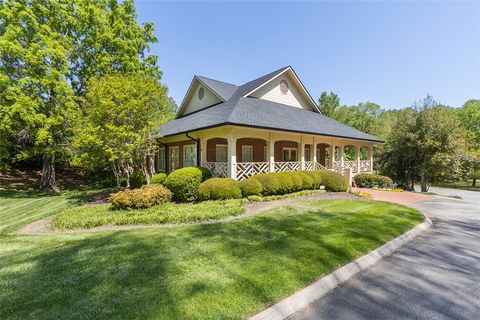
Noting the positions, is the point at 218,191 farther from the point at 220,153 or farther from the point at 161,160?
the point at 161,160

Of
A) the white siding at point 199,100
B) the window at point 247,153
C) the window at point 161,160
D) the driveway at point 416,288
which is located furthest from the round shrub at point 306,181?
the window at point 161,160

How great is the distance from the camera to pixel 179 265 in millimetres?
4328

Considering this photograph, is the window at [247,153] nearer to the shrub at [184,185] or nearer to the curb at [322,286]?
the shrub at [184,185]

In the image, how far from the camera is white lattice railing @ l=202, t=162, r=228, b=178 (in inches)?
506

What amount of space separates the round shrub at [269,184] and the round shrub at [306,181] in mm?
1893

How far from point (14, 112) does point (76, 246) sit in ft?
46.9

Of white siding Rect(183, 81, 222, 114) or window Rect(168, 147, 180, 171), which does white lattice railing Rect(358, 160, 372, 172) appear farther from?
window Rect(168, 147, 180, 171)

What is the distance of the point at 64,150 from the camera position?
17688 millimetres

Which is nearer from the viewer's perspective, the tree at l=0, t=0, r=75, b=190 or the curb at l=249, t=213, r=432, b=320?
the curb at l=249, t=213, r=432, b=320

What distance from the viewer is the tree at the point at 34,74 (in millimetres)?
15047

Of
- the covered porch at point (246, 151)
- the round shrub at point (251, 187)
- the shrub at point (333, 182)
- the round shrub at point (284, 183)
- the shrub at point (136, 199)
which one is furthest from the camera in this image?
the shrub at point (333, 182)

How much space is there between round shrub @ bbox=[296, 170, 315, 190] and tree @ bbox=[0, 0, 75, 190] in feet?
52.5

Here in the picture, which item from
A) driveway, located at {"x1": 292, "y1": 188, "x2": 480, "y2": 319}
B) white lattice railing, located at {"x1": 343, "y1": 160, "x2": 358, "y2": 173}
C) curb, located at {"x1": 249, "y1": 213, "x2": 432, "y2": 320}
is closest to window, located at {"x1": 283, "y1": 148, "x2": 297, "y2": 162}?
white lattice railing, located at {"x1": 343, "y1": 160, "x2": 358, "y2": 173}

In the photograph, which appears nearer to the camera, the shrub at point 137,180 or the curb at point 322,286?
the curb at point 322,286
